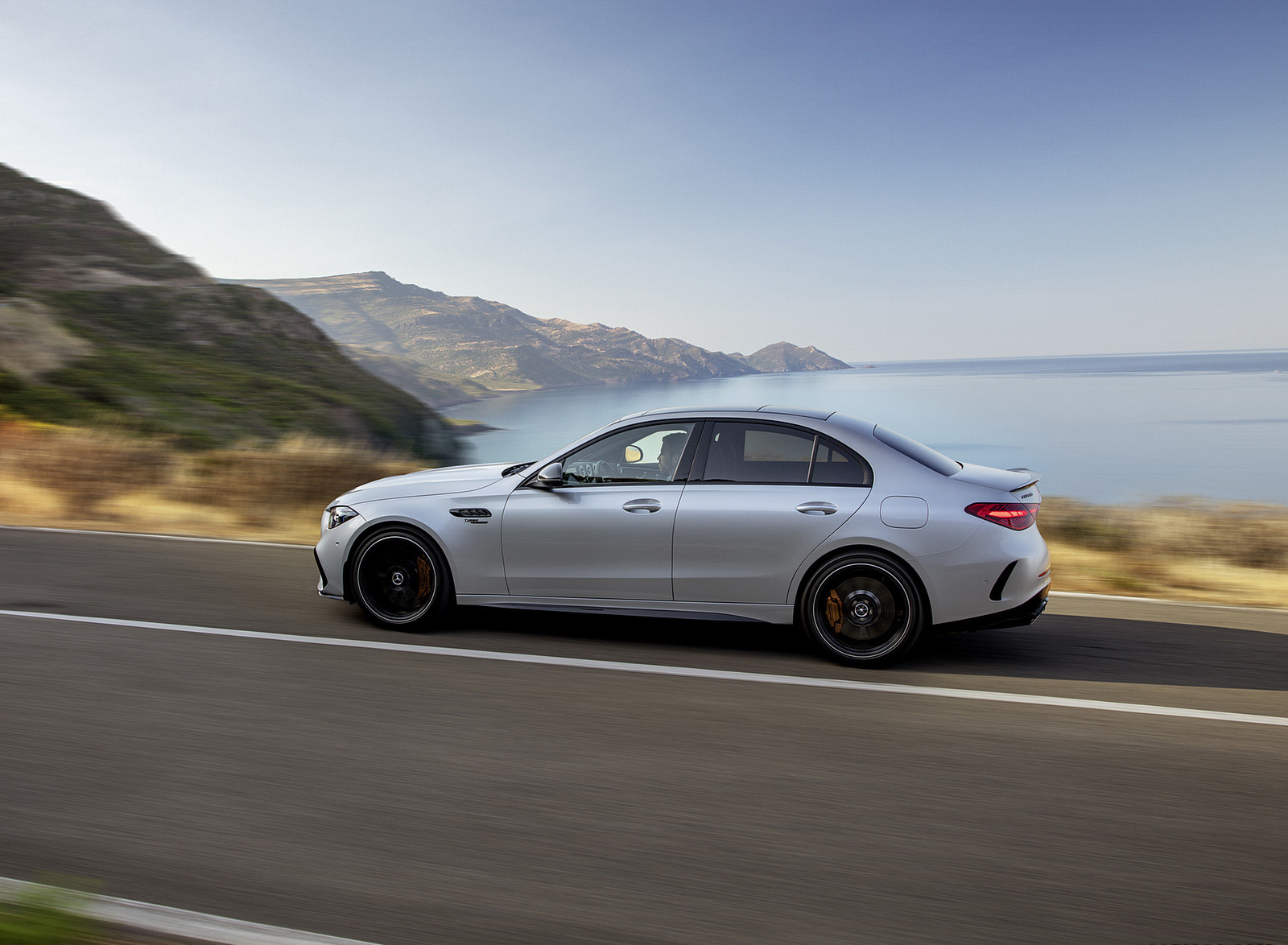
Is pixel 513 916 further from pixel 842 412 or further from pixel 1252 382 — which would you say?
pixel 1252 382

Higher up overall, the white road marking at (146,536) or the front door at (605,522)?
the front door at (605,522)

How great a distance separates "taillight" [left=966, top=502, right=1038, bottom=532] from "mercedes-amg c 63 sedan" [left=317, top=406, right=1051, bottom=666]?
10mm

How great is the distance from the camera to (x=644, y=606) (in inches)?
220

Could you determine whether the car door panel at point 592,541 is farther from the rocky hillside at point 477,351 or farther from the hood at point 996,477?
the rocky hillside at point 477,351

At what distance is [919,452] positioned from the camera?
5.57 meters

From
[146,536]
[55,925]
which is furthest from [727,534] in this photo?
[146,536]

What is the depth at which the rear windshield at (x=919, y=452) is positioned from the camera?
541 centimetres

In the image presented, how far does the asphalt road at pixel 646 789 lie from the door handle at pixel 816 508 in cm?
91

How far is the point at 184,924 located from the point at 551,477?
340 centimetres

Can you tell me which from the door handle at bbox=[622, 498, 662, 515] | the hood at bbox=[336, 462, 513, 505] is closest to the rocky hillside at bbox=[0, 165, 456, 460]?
the hood at bbox=[336, 462, 513, 505]

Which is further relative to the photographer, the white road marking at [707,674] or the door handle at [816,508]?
the door handle at [816,508]

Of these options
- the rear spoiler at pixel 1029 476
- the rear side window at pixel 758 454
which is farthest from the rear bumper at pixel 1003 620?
the rear side window at pixel 758 454

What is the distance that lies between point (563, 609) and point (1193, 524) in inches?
276

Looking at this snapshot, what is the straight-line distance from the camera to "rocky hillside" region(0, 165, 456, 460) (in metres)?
37.4
